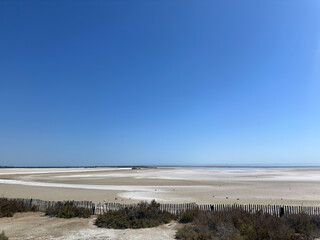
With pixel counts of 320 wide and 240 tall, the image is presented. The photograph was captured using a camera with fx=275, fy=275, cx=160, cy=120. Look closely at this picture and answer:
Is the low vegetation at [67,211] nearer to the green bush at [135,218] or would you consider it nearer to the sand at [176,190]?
the green bush at [135,218]

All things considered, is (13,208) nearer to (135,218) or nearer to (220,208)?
(135,218)

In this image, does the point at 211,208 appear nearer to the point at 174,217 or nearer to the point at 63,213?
the point at 174,217

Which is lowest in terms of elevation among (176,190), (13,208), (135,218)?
(176,190)

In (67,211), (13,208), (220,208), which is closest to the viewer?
(67,211)

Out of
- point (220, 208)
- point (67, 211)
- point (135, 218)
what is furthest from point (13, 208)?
point (220, 208)

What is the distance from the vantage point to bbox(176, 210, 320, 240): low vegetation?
32.8ft

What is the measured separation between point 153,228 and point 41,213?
768 centimetres

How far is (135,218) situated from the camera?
12.7 m

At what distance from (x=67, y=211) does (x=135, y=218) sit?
14.4 ft

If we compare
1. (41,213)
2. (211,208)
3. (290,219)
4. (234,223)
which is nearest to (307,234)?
(290,219)

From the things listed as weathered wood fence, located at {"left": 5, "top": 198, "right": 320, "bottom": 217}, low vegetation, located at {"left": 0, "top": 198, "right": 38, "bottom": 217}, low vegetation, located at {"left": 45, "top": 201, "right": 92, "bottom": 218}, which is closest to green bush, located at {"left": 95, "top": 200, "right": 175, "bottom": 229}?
weathered wood fence, located at {"left": 5, "top": 198, "right": 320, "bottom": 217}

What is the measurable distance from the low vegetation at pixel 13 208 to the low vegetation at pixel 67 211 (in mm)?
1928

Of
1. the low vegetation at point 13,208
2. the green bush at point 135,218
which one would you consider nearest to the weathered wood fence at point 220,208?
the low vegetation at point 13,208

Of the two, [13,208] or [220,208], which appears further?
[13,208]
